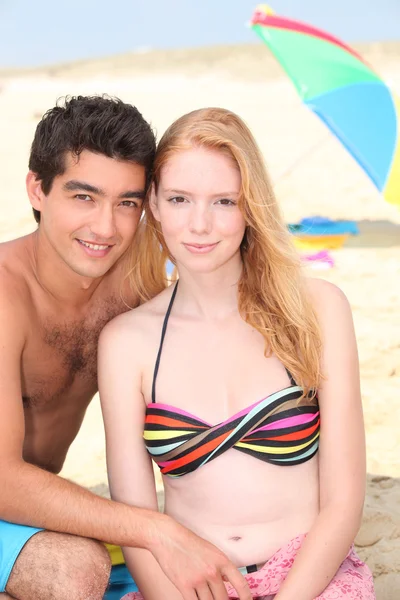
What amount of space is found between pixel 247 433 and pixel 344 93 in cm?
478

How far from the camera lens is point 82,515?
2387 millimetres

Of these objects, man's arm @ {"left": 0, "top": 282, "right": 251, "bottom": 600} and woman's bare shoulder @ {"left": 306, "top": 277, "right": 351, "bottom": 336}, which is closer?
man's arm @ {"left": 0, "top": 282, "right": 251, "bottom": 600}

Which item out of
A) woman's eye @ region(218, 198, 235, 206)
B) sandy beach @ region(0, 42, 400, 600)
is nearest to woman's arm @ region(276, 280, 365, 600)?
woman's eye @ region(218, 198, 235, 206)

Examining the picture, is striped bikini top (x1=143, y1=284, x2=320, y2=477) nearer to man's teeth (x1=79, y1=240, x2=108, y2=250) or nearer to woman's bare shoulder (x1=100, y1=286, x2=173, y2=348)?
woman's bare shoulder (x1=100, y1=286, x2=173, y2=348)

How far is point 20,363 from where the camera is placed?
2.83 meters

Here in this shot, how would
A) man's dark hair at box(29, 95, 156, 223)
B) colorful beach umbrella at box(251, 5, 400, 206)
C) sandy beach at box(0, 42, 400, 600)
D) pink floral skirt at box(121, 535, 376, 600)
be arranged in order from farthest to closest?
1. colorful beach umbrella at box(251, 5, 400, 206)
2. sandy beach at box(0, 42, 400, 600)
3. man's dark hair at box(29, 95, 156, 223)
4. pink floral skirt at box(121, 535, 376, 600)

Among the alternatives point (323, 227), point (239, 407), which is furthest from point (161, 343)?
point (323, 227)

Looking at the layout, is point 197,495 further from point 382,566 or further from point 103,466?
point 103,466

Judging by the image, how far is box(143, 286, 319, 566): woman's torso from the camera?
246 cm

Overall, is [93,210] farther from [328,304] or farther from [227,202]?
[328,304]

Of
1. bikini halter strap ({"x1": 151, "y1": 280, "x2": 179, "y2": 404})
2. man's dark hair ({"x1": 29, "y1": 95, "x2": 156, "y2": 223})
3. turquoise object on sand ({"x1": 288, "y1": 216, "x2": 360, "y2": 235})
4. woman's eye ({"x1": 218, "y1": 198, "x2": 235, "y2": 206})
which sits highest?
turquoise object on sand ({"x1": 288, "y1": 216, "x2": 360, "y2": 235})

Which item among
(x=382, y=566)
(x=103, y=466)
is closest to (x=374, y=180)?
(x=103, y=466)

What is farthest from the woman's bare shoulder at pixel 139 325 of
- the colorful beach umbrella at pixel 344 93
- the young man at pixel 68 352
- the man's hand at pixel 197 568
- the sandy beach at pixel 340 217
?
the colorful beach umbrella at pixel 344 93

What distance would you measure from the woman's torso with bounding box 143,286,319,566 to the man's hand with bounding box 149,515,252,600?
7.0 inches
